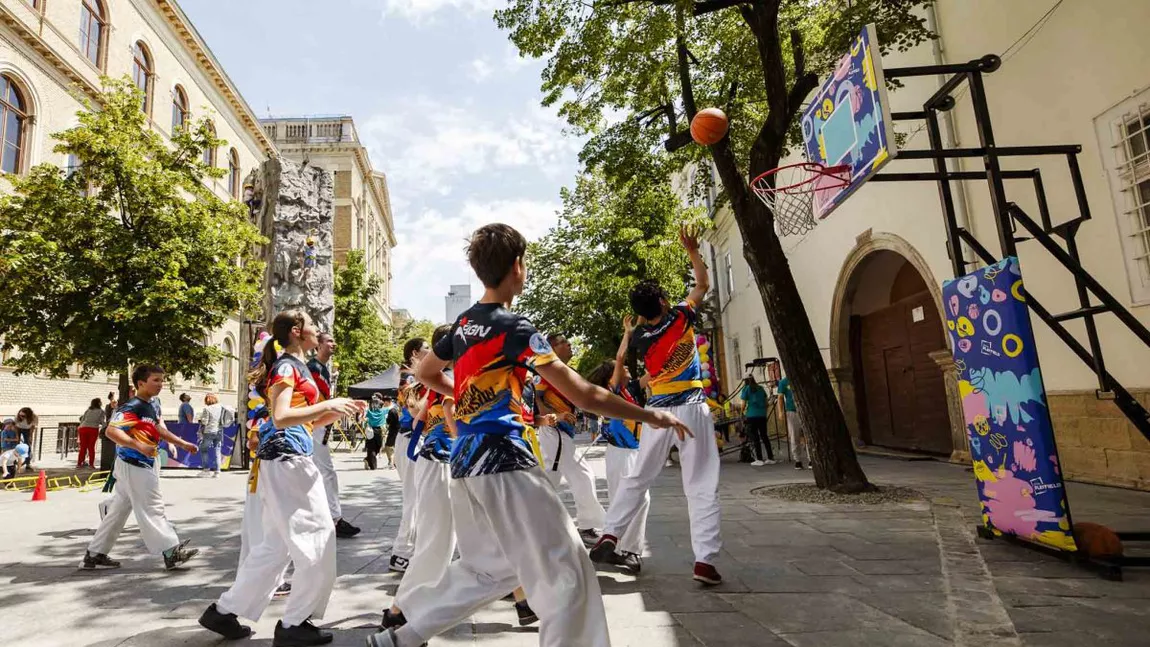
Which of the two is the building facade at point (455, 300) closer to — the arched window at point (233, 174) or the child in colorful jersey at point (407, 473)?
the arched window at point (233, 174)

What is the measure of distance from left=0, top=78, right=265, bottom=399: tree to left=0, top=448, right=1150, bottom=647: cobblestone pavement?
6.89 meters

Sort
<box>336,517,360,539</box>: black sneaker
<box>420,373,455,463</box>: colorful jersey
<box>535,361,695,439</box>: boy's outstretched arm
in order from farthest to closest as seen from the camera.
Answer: <box>336,517,360,539</box>: black sneaker
<box>420,373,455,463</box>: colorful jersey
<box>535,361,695,439</box>: boy's outstretched arm

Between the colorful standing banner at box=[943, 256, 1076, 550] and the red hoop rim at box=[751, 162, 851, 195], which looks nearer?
the colorful standing banner at box=[943, 256, 1076, 550]

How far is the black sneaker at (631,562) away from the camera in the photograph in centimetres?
461

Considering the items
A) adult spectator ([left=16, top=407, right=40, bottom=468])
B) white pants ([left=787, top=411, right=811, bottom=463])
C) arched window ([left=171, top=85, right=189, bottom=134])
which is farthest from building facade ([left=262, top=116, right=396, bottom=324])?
white pants ([left=787, top=411, right=811, bottom=463])

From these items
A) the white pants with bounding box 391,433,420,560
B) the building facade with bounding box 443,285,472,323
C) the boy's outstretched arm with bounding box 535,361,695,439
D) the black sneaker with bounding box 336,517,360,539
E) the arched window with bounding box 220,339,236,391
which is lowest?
the black sneaker with bounding box 336,517,360,539

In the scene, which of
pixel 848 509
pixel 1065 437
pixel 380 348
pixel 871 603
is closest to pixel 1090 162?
pixel 1065 437

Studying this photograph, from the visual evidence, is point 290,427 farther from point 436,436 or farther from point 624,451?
point 624,451

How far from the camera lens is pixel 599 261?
23.0 metres

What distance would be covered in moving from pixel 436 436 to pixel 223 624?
1536 mm

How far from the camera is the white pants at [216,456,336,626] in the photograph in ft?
11.1

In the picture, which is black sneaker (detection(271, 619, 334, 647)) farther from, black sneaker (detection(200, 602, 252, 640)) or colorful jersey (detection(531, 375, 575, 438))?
colorful jersey (detection(531, 375, 575, 438))

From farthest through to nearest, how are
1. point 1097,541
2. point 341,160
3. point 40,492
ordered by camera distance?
point 341,160 → point 40,492 → point 1097,541

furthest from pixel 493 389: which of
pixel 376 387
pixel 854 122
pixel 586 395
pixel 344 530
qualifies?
pixel 376 387
